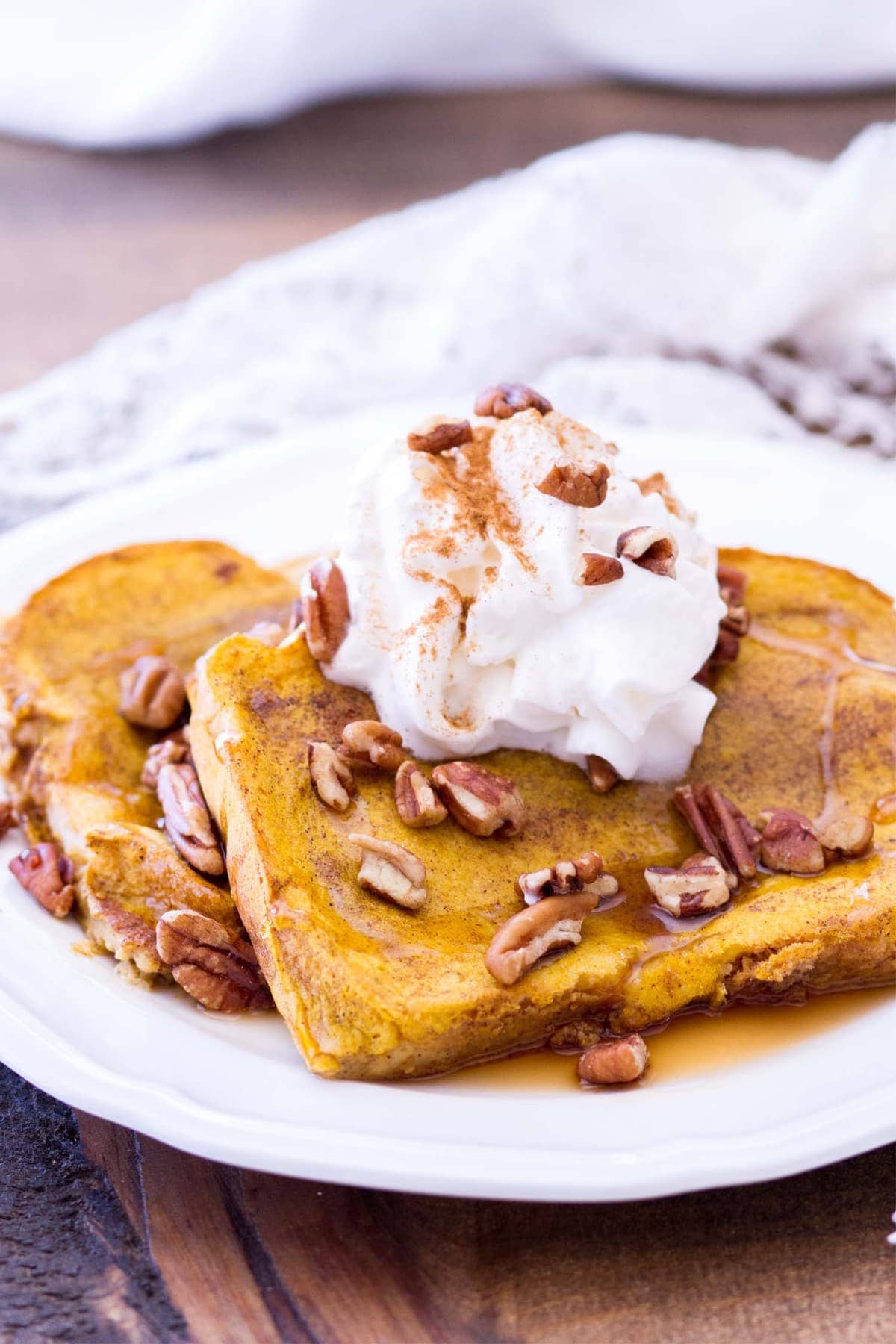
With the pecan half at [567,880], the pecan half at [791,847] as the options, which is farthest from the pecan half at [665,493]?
the pecan half at [567,880]

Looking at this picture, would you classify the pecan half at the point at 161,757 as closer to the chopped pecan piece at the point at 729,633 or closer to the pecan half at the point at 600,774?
the pecan half at the point at 600,774

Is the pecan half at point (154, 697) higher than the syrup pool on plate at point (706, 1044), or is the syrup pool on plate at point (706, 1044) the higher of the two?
the pecan half at point (154, 697)

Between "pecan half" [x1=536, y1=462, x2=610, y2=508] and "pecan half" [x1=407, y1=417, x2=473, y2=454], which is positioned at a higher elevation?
"pecan half" [x1=407, y1=417, x2=473, y2=454]

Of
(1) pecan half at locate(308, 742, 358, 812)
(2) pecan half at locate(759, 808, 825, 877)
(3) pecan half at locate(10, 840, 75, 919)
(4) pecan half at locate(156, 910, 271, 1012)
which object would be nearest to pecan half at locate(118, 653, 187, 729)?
(3) pecan half at locate(10, 840, 75, 919)

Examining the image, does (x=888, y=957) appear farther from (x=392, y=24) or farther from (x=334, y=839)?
(x=392, y=24)

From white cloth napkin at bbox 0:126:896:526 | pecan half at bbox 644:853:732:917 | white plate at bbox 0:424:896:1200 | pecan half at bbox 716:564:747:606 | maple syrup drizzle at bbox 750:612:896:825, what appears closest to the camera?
white plate at bbox 0:424:896:1200

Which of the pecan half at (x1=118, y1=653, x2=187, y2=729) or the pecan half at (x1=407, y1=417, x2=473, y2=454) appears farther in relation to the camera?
the pecan half at (x1=118, y1=653, x2=187, y2=729)

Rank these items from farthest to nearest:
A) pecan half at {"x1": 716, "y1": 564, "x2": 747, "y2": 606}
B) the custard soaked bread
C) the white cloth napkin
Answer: the white cloth napkin < pecan half at {"x1": 716, "y1": 564, "x2": 747, "y2": 606} < the custard soaked bread

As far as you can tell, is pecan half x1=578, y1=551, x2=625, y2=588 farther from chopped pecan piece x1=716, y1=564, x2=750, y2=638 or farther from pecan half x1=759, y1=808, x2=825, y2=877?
pecan half x1=759, y1=808, x2=825, y2=877
